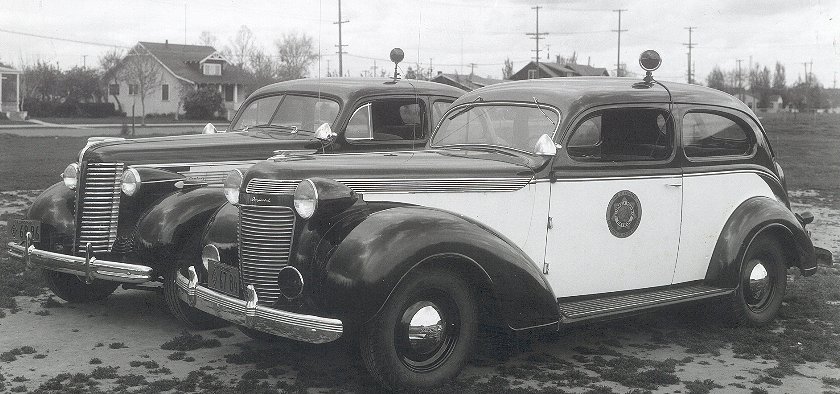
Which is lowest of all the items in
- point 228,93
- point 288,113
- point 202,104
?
point 288,113

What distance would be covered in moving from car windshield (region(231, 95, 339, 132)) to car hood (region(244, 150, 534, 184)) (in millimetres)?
2461

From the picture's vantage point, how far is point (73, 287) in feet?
24.8

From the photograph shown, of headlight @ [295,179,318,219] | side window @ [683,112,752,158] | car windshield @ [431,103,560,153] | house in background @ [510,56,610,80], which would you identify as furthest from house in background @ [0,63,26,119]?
headlight @ [295,179,318,219]

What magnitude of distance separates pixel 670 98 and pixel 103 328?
442 centimetres

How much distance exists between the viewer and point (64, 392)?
512 centimetres

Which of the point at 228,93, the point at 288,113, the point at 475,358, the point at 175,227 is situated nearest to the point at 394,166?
the point at 475,358

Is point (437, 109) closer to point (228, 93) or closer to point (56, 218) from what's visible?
point (56, 218)

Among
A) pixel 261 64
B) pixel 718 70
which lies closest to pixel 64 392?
pixel 261 64

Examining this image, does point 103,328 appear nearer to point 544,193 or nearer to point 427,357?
point 427,357

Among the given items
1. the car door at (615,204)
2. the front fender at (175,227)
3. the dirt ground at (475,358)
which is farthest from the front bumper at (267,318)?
the car door at (615,204)

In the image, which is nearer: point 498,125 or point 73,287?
point 498,125

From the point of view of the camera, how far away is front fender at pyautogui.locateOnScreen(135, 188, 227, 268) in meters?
6.55

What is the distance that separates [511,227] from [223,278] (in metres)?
1.76

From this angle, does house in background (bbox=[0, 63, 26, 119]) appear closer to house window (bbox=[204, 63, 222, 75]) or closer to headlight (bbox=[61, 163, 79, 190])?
house window (bbox=[204, 63, 222, 75])
